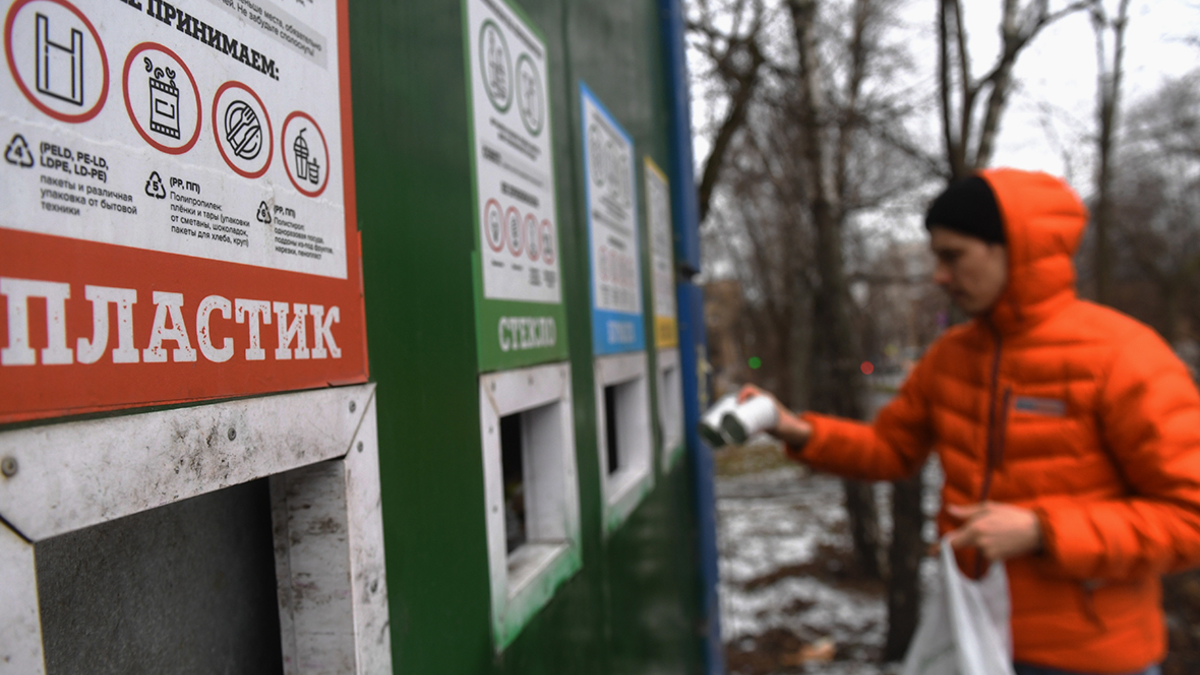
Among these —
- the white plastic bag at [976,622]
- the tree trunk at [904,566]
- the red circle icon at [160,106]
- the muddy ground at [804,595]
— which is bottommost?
the muddy ground at [804,595]

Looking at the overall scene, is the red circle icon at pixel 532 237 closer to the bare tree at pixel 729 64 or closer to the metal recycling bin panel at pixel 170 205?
the metal recycling bin panel at pixel 170 205

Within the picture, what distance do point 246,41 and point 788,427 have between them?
229 cm

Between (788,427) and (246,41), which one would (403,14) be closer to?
(246,41)

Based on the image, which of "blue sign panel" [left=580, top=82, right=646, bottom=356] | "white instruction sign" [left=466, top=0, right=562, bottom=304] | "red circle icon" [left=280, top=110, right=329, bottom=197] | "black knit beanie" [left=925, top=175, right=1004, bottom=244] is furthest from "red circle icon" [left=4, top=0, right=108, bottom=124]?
"black knit beanie" [left=925, top=175, right=1004, bottom=244]

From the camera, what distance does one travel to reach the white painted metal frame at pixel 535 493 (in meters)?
1.43

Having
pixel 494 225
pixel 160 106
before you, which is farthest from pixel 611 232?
pixel 160 106

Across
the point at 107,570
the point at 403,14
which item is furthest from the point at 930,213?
the point at 107,570

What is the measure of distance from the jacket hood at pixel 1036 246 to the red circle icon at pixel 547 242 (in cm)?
122

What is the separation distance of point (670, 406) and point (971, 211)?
1720mm

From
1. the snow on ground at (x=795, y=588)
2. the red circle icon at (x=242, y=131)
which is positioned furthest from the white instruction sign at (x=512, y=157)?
the snow on ground at (x=795, y=588)

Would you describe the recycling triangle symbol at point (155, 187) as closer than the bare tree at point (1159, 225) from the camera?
Yes

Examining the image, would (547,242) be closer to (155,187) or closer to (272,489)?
(272,489)

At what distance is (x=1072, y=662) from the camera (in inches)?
75.9

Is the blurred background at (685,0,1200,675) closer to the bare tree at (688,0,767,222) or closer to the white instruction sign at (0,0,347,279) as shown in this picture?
the bare tree at (688,0,767,222)
